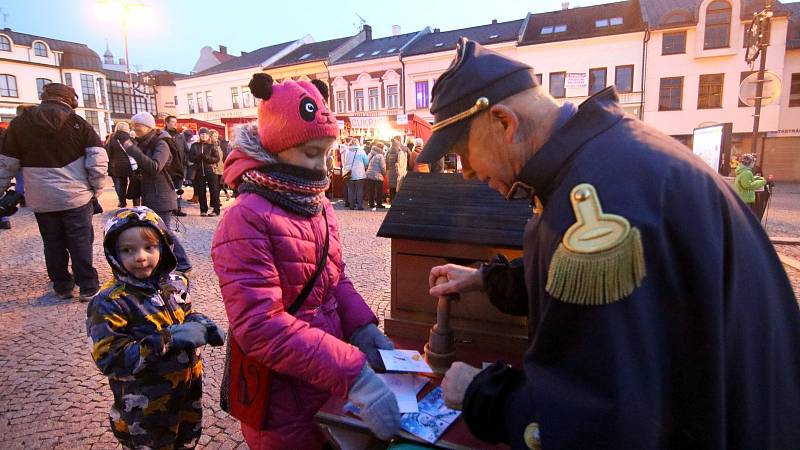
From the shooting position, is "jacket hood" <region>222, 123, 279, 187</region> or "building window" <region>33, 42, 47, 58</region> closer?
"jacket hood" <region>222, 123, 279, 187</region>

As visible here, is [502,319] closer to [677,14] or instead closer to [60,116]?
[60,116]

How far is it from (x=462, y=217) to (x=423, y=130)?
1551cm

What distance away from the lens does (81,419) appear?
2766 millimetres

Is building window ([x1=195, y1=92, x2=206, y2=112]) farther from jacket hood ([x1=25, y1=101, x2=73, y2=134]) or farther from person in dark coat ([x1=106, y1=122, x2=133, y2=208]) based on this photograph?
jacket hood ([x1=25, y1=101, x2=73, y2=134])

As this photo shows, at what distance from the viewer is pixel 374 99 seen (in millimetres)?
30484

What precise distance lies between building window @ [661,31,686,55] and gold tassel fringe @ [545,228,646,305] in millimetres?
26330

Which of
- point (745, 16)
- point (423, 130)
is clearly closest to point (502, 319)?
point (423, 130)

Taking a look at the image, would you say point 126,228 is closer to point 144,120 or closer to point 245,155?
point 245,155

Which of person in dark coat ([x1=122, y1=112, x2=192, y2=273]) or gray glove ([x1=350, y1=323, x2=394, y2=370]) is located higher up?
person in dark coat ([x1=122, y1=112, x2=192, y2=273])

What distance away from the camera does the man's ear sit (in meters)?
1.11

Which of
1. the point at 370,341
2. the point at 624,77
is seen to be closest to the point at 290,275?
the point at 370,341

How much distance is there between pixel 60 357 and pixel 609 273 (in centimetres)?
410

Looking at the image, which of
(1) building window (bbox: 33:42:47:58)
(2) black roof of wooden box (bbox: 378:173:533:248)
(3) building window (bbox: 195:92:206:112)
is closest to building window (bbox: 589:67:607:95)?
(2) black roof of wooden box (bbox: 378:173:533:248)

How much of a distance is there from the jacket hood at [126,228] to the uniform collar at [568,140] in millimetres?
1756
